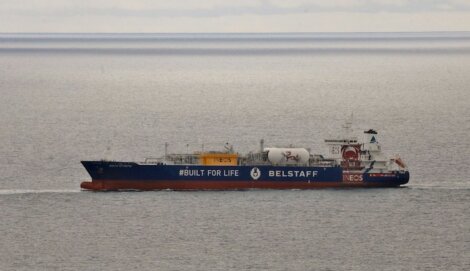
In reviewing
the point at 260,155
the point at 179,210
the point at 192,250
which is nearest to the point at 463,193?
the point at 260,155

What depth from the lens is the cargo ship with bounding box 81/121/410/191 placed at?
4820 inches

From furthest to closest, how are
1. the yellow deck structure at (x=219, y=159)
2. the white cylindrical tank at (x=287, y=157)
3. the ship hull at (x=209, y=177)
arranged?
1. the white cylindrical tank at (x=287, y=157)
2. the yellow deck structure at (x=219, y=159)
3. the ship hull at (x=209, y=177)

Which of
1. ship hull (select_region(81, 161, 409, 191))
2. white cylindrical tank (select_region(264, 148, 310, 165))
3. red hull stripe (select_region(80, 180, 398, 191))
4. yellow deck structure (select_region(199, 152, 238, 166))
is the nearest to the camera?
ship hull (select_region(81, 161, 409, 191))

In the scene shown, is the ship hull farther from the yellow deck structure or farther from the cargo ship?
the yellow deck structure

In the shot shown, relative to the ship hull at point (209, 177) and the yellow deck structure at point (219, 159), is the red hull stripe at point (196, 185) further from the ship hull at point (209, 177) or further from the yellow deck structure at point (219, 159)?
the yellow deck structure at point (219, 159)

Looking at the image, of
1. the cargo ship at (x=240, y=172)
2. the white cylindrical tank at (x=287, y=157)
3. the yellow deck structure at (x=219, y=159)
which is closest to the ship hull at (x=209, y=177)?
the cargo ship at (x=240, y=172)

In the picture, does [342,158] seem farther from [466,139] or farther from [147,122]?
[147,122]

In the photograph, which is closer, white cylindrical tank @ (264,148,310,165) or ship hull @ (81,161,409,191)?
ship hull @ (81,161,409,191)

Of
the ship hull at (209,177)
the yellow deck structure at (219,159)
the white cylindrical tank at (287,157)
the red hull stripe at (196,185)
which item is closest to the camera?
the ship hull at (209,177)

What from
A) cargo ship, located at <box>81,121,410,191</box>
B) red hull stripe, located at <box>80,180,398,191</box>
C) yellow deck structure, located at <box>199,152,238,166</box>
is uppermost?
yellow deck structure, located at <box>199,152,238,166</box>

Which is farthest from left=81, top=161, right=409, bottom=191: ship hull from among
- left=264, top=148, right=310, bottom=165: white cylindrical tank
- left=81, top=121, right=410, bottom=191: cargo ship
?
left=264, top=148, right=310, bottom=165: white cylindrical tank

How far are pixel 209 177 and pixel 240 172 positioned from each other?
3.26 metres

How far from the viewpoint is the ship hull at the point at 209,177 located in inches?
4818

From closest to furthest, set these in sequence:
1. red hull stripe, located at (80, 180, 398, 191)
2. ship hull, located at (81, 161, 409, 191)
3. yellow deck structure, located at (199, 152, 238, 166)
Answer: ship hull, located at (81, 161, 409, 191) < red hull stripe, located at (80, 180, 398, 191) < yellow deck structure, located at (199, 152, 238, 166)
